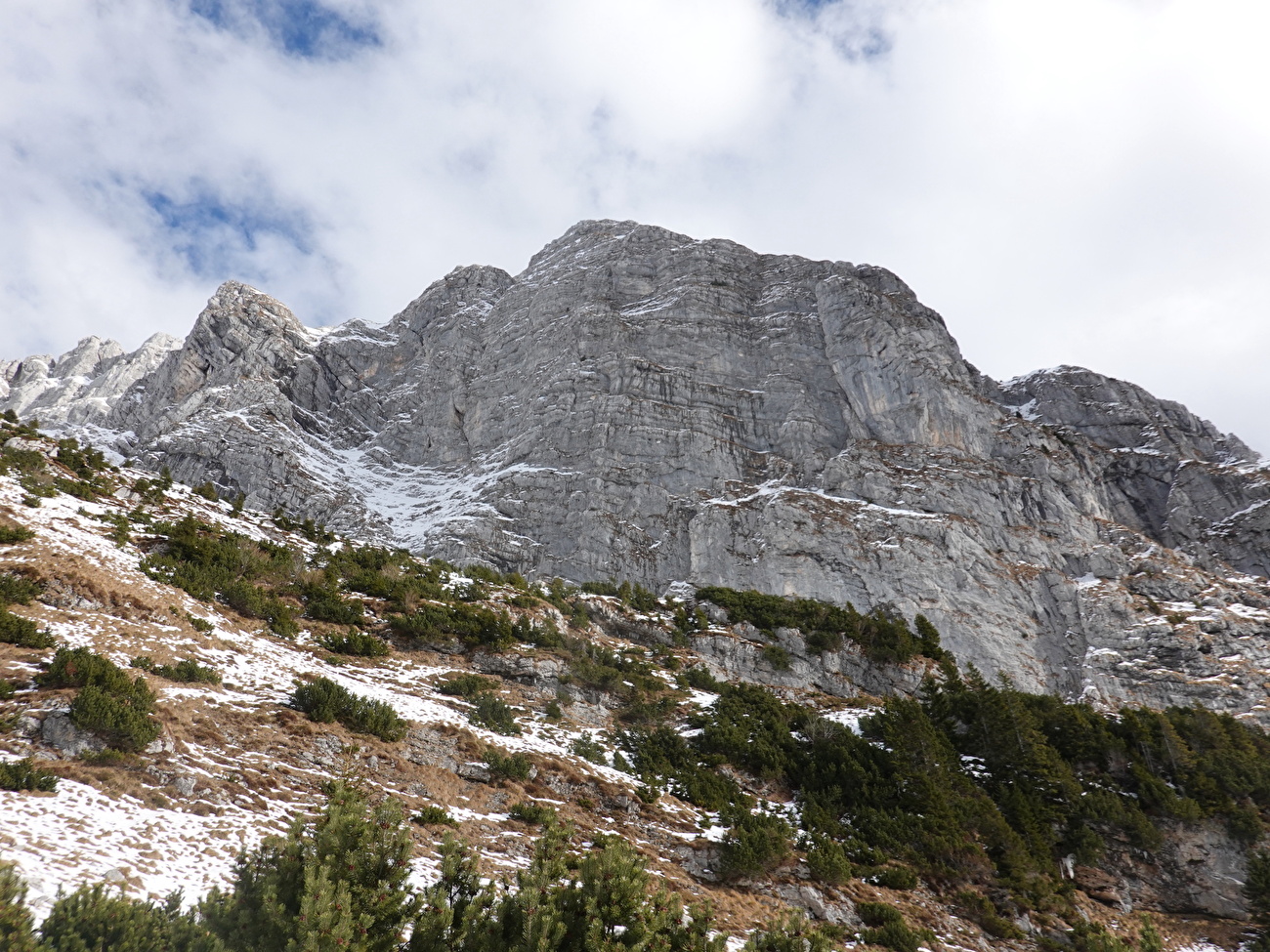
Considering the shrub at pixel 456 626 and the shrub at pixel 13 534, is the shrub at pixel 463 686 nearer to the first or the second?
the shrub at pixel 456 626

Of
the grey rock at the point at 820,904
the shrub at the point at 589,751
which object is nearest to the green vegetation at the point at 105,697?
the shrub at the point at 589,751

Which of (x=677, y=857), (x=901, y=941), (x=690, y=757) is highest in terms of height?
(x=690, y=757)

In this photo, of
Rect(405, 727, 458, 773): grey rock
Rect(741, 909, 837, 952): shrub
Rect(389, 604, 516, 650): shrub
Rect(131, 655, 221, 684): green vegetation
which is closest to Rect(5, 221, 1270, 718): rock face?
Rect(389, 604, 516, 650): shrub

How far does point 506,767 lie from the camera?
15.8 m

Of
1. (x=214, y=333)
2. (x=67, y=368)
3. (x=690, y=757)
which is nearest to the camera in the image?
(x=690, y=757)

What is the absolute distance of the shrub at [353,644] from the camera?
2111 cm

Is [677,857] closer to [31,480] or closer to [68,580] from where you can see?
[68,580]

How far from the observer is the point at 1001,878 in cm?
1772

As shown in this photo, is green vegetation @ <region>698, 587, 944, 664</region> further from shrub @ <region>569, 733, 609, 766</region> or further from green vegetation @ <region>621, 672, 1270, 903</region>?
shrub @ <region>569, 733, 609, 766</region>

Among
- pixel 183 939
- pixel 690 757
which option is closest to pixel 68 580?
pixel 183 939

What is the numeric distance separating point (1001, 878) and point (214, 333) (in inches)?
5090

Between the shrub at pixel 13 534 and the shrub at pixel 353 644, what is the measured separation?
783 centimetres

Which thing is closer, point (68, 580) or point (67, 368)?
point (68, 580)

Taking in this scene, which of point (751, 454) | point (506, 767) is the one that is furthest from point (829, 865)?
point (751, 454)
